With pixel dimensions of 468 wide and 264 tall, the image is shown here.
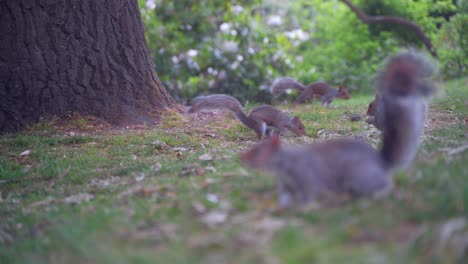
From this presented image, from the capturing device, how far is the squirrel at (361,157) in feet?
12.4

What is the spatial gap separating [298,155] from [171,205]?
4.30ft

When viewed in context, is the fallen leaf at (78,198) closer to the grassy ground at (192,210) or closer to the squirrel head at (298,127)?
the grassy ground at (192,210)

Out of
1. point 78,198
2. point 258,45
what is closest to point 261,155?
point 78,198

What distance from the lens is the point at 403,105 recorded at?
156 inches

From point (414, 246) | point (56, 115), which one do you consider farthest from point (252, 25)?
point (414, 246)

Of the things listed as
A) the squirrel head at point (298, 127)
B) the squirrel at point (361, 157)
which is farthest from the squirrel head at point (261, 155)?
the squirrel head at point (298, 127)

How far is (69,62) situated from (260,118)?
3054mm

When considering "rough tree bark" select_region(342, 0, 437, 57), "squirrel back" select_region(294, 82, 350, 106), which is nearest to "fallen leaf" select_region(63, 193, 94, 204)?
"squirrel back" select_region(294, 82, 350, 106)

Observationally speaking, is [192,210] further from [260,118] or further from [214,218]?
[260,118]

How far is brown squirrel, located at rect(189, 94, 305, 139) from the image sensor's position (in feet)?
27.3

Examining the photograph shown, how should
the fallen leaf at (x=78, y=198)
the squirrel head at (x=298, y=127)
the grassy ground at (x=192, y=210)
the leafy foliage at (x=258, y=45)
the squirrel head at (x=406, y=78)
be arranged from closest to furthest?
the grassy ground at (x=192, y=210), the squirrel head at (x=406, y=78), the fallen leaf at (x=78, y=198), the squirrel head at (x=298, y=127), the leafy foliage at (x=258, y=45)

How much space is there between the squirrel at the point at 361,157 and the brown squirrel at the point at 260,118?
4199 mm

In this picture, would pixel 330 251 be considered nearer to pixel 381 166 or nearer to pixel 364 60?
pixel 381 166

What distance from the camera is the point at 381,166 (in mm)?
3920
